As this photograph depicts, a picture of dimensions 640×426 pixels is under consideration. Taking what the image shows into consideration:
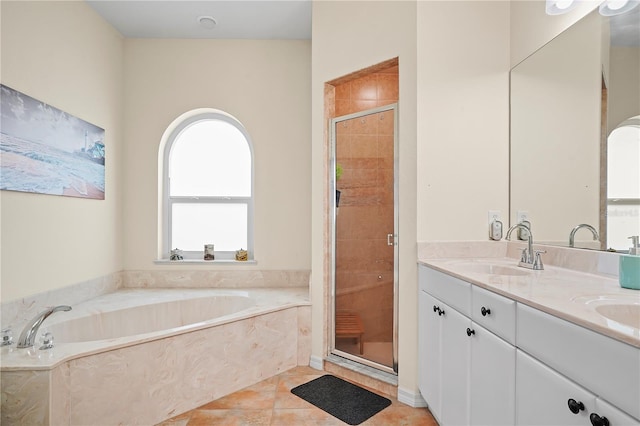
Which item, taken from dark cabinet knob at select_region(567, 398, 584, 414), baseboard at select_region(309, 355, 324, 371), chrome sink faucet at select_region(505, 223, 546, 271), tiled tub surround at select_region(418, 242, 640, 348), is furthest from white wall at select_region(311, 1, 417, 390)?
dark cabinet knob at select_region(567, 398, 584, 414)

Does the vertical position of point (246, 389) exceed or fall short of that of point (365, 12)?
it falls short

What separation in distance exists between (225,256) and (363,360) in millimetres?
1642

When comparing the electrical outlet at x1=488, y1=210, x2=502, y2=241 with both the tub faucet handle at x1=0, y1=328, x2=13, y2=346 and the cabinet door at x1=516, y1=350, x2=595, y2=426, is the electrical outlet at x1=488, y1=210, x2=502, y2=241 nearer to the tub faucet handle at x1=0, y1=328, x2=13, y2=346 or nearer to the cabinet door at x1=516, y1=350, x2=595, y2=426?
the cabinet door at x1=516, y1=350, x2=595, y2=426

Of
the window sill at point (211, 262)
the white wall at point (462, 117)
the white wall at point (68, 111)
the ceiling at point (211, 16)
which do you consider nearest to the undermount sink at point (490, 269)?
the white wall at point (462, 117)

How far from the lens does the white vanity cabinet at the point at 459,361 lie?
1239mm

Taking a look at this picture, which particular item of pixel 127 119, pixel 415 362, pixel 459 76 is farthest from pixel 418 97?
pixel 127 119

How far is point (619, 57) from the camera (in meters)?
1.51

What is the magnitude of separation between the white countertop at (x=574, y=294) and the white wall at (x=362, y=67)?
0.48 metres

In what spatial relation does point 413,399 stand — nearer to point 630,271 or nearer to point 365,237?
point 365,237

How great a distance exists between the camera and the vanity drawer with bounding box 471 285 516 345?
118 centimetres

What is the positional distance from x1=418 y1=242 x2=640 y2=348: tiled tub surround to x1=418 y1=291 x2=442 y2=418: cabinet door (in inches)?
9.5

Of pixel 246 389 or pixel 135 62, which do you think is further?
pixel 135 62

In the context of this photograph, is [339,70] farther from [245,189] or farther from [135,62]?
[135,62]

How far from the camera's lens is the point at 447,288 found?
5.56 ft
